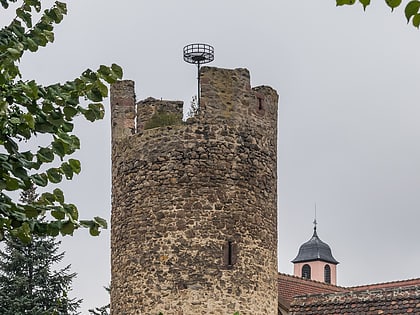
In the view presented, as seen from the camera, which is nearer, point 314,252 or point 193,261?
point 193,261

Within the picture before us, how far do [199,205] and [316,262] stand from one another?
41.0 meters

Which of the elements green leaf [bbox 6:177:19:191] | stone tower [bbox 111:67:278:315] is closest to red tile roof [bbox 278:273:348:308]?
stone tower [bbox 111:67:278:315]

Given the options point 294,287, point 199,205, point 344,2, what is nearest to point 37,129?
point 344,2

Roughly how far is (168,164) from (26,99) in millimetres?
11090

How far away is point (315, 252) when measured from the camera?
190 feet

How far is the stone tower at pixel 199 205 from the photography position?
17.0 m

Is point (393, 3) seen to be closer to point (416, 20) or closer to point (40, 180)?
point (416, 20)

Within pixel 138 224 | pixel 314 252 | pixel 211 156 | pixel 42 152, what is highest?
pixel 314 252

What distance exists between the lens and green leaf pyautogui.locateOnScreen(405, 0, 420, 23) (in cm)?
426

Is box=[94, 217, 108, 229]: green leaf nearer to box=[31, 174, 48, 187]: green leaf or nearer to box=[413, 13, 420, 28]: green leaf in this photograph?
box=[31, 174, 48, 187]: green leaf

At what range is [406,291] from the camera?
17531 millimetres

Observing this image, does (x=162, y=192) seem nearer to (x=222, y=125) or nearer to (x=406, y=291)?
(x=222, y=125)

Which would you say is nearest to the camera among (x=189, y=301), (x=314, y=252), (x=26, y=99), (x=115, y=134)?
(x=26, y=99)

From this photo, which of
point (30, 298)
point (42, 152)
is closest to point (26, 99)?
point (42, 152)
